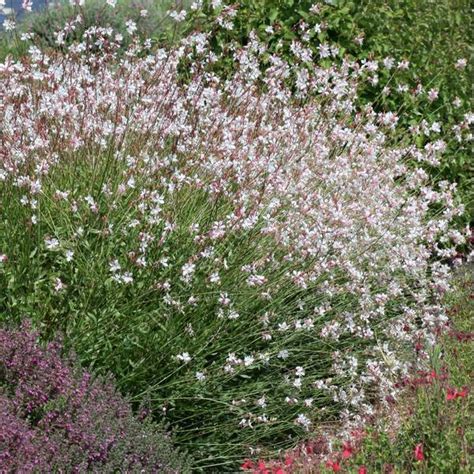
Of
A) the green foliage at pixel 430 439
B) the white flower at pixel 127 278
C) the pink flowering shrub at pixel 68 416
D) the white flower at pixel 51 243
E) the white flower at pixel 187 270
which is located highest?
the white flower at pixel 187 270

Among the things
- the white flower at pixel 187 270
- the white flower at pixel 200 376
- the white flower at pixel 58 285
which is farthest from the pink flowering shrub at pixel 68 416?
the white flower at pixel 187 270

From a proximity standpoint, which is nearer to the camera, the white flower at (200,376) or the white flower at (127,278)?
the white flower at (127,278)

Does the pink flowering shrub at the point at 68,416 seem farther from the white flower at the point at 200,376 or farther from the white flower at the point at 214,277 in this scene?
the white flower at the point at 214,277

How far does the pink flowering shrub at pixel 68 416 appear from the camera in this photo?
3758 mm

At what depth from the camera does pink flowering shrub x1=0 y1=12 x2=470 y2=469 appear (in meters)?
4.74

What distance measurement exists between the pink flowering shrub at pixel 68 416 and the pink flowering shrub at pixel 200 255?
498 millimetres

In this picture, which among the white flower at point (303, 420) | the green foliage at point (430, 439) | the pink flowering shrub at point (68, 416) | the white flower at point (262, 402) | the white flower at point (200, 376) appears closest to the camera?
the pink flowering shrub at point (68, 416)

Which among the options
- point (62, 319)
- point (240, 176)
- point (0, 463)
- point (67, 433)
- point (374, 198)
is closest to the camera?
point (0, 463)

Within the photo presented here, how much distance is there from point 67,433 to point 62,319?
918mm

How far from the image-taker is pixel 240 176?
199 inches

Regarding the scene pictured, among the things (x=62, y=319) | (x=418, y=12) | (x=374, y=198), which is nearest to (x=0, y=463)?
(x=62, y=319)

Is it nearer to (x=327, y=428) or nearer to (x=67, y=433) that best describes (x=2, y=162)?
(x=67, y=433)

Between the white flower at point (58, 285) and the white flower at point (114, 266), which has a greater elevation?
the white flower at point (114, 266)

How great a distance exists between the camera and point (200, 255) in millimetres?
4922
